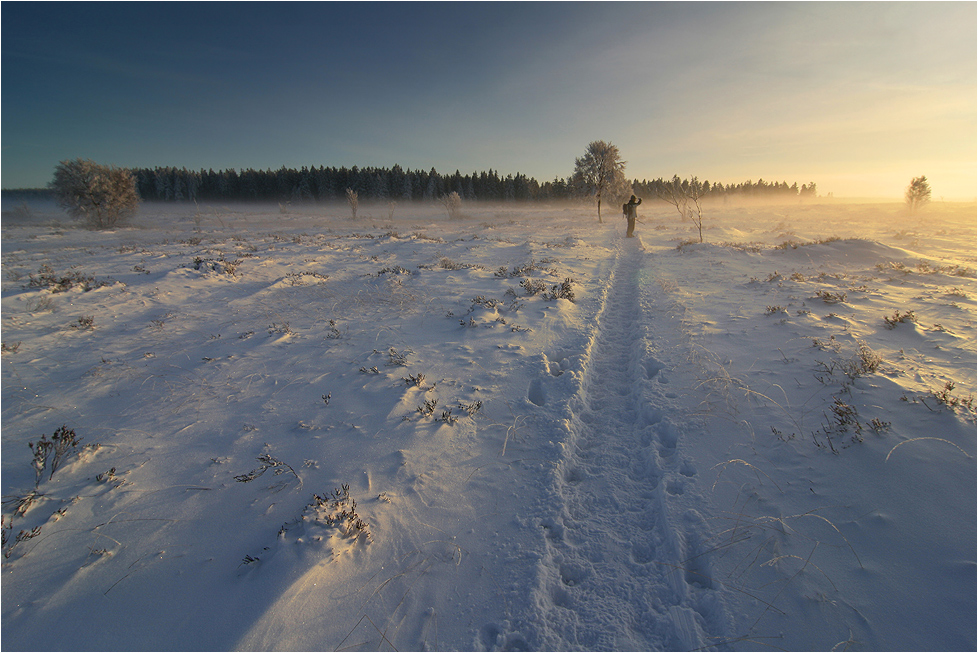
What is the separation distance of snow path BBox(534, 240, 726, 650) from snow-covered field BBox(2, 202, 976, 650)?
0.02 m

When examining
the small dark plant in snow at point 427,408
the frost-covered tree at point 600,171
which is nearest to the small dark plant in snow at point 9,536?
the small dark plant in snow at point 427,408

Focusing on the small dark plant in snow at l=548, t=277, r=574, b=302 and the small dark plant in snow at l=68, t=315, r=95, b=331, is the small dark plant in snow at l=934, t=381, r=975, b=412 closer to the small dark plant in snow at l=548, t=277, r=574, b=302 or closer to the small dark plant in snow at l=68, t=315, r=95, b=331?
the small dark plant in snow at l=548, t=277, r=574, b=302

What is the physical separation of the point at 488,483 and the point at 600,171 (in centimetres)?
4649

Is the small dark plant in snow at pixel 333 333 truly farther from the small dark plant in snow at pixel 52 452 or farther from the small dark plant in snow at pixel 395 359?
the small dark plant in snow at pixel 52 452

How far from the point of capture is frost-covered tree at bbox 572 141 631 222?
4209 centimetres

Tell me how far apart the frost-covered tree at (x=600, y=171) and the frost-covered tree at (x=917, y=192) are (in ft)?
107

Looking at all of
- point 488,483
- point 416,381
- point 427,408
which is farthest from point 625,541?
point 416,381

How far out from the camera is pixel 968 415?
345 cm

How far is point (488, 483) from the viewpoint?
3541 millimetres

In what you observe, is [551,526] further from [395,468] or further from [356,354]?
[356,354]

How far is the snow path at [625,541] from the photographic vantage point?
2.37 meters

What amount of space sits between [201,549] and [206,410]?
7.03 ft

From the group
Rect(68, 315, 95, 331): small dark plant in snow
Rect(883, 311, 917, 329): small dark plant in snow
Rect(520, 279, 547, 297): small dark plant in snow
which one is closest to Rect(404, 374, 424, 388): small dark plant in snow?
Rect(520, 279, 547, 297): small dark plant in snow

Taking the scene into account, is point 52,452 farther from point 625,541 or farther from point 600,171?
point 600,171
